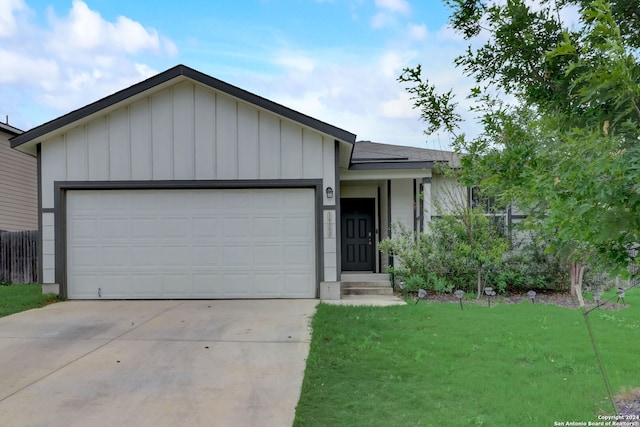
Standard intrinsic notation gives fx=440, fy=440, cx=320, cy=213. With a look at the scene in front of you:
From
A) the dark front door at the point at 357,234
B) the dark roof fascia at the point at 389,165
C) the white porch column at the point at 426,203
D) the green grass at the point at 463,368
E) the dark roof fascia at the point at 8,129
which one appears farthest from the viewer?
the dark roof fascia at the point at 8,129

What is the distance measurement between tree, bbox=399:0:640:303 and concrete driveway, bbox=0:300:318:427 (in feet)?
7.86

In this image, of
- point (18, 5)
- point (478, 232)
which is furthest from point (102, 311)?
point (18, 5)

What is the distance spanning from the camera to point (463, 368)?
421cm

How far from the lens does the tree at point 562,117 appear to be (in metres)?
1.56

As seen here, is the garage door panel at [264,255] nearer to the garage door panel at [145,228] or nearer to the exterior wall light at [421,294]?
the garage door panel at [145,228]

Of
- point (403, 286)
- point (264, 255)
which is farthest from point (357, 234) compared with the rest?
point (264, 255)

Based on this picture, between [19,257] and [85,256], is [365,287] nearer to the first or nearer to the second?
[85,256]

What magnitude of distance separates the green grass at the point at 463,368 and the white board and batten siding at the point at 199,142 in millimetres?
3308

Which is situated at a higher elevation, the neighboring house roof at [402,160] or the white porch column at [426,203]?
the neighboring house roof at [402,160]

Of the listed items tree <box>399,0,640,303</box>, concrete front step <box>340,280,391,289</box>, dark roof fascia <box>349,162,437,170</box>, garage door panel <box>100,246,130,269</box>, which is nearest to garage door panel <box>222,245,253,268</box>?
garage door panel <box>100,246,130,269</box>

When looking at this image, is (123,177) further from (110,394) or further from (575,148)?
(575,148)

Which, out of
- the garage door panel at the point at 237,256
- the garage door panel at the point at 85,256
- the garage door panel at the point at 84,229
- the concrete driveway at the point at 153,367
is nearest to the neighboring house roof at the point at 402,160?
the garage door panel at the point at 237,256

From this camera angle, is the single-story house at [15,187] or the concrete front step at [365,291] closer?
the concrete front step at [365,291]

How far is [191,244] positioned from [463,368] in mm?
6082
